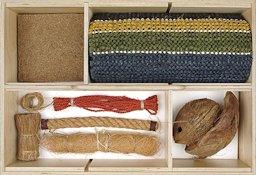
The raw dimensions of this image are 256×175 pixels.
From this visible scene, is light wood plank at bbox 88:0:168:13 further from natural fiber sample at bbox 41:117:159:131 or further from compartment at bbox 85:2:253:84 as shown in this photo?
natural fiber sample at bbox 41:117:159:131

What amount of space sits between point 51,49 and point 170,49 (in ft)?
1.58

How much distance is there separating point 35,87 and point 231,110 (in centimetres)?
73

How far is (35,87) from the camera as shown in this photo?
154cm

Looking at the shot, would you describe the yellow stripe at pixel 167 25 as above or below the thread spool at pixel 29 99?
above

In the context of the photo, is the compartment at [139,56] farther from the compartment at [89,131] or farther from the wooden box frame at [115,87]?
the compartment at [89,131]

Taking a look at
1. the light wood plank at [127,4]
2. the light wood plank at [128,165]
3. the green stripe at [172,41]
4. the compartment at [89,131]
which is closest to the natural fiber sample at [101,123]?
the compartment at [89,131]

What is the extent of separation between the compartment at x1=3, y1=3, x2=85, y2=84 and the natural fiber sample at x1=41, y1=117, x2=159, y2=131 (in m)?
0.16

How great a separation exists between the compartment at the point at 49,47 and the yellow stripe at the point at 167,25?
0.17m

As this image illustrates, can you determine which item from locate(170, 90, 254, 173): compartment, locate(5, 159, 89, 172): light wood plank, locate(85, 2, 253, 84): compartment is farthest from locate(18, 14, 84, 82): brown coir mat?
locate(170, 90, 254, 173): compartment

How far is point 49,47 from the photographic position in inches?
66.2

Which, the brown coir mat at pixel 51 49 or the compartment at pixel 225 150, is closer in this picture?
the compartment at pixel 225 150

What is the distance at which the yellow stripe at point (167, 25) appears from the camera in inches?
60.7

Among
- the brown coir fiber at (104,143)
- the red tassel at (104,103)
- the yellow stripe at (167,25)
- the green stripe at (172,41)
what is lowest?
the brown coir fiber at (104,143)

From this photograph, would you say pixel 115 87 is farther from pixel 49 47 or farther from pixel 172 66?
pixel 49 47
